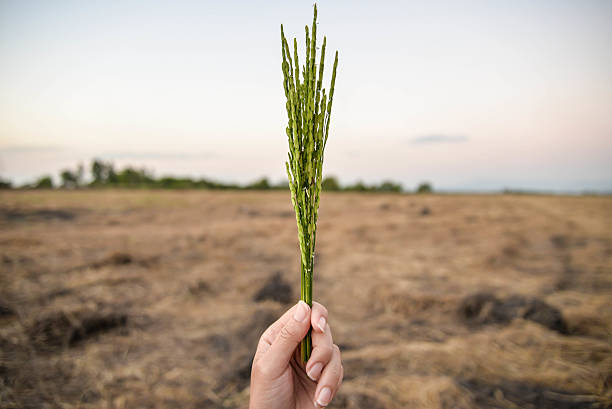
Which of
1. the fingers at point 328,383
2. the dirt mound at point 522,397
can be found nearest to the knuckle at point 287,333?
the fingers at point 328,383

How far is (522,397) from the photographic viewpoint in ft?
13.3

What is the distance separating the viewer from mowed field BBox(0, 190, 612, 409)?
414 cm

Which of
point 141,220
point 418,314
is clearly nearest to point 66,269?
point 141,220

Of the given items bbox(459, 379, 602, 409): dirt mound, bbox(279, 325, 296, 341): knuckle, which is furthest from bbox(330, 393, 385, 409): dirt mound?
bbox(279, 325, 296, 341): knuckle

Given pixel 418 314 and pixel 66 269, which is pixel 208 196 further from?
pixel 418 314

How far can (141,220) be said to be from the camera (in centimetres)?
1405

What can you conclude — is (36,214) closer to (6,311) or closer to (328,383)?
(6,311)

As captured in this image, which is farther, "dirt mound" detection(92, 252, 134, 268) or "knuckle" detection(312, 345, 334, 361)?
"dirt mound" detection(92, 252, 134, 268)

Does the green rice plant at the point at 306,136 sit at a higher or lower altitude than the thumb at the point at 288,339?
higher

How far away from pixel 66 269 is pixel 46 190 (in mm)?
14167

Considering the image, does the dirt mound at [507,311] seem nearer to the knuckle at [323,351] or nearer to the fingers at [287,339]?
the knuckle at [323,351]

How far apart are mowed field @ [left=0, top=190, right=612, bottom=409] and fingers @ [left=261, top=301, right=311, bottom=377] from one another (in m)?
2.32

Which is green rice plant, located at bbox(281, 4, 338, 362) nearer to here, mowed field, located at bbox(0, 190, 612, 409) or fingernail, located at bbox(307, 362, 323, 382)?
fingernail, located at bbox(307, 362, 323, 382)

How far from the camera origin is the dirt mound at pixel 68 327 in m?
4.94
